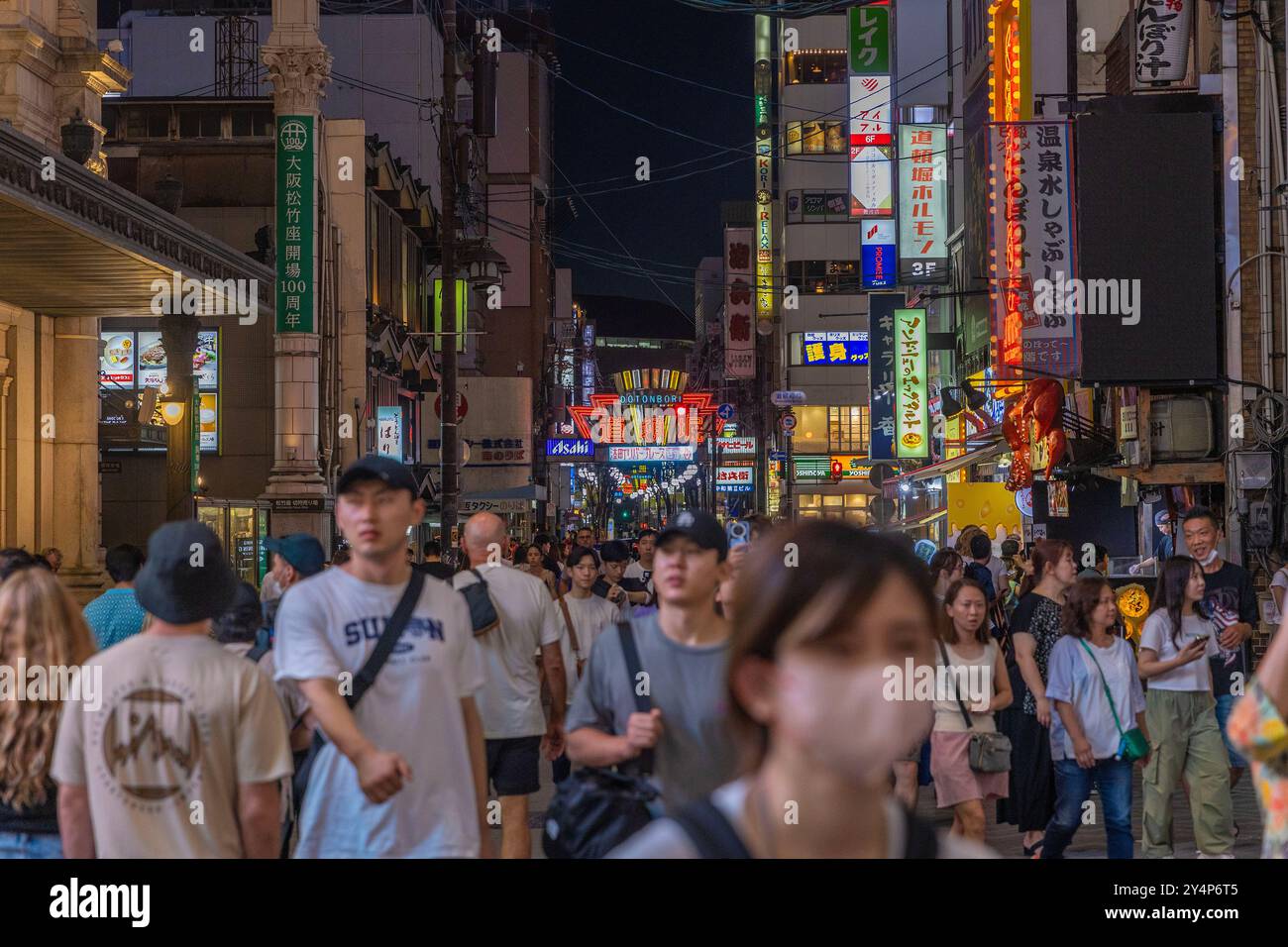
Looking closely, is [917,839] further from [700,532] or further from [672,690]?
[700,532]

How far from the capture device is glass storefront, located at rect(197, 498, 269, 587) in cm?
2425

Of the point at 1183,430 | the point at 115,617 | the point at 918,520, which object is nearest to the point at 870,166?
the point at 918,520

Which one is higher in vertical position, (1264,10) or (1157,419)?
(1264,10)

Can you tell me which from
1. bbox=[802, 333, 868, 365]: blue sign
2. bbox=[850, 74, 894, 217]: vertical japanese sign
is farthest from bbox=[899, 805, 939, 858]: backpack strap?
bbox=[802, 333, 868, 365]: blue sign

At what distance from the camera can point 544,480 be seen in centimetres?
7606

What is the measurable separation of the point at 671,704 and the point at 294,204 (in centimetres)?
2328

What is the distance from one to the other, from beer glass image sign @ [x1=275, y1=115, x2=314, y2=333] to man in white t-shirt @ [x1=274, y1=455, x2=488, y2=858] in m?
22.5

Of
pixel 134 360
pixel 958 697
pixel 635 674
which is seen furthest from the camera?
pixel 134 360

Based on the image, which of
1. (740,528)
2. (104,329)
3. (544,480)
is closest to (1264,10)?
(740,528)

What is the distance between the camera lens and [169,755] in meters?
4.77
